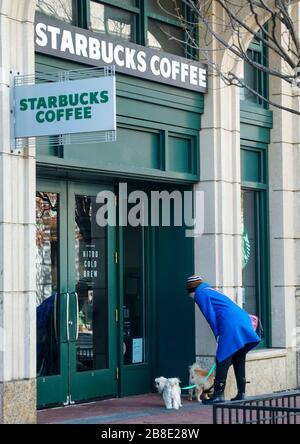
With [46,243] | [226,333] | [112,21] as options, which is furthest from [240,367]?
[112,21]

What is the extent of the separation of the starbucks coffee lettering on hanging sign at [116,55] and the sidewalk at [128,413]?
4.09 m

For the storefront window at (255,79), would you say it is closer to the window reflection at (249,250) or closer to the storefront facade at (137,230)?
the storefront facade at (137,230)

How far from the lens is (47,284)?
12383mm

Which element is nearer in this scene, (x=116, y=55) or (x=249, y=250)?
(x=116, y=55)

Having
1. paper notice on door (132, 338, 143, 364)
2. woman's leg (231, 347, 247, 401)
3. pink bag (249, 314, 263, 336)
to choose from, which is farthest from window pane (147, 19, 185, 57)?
woman's leg (231, 347, 247, 401)

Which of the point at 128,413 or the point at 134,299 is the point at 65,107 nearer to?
the point at 128,413

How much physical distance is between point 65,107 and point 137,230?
13.7ft

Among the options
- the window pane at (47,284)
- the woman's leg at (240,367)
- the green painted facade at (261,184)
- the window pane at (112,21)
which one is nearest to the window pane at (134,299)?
the window pane at (47,284)

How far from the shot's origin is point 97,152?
39.6 feet

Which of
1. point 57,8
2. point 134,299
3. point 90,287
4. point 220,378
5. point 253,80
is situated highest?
point 57,8

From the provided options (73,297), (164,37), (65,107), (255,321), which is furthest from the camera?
(255,321)

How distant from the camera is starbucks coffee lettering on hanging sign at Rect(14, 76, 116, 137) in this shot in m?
9.88

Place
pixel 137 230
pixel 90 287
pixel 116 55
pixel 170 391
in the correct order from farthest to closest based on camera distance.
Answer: pixel 137 230 < pixel 90 287 < pixel 170 391 < pixel 116 55
